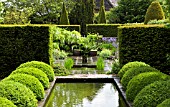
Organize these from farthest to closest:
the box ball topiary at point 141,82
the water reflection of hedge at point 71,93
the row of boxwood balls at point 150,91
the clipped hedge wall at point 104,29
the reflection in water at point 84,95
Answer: the clipped hedge wall at point 104,29 < the water reflection of hedge at point 71,93 < the reflection in water at point 84,95 < the box ball topiary at point 141,82 < the row of boxwood balls at point 150,91

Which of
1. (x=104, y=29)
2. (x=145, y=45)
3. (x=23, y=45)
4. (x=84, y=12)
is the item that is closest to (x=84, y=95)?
(x=145, y=45)

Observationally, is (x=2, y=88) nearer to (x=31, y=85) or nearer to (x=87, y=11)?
(x=31, y=85)

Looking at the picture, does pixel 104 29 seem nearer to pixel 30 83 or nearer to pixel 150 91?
pixel 30 83

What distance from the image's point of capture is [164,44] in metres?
11.3

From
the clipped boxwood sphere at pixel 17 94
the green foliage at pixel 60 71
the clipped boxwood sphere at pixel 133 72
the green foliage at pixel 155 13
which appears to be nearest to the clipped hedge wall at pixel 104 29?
the green foliage at pixel 155 13

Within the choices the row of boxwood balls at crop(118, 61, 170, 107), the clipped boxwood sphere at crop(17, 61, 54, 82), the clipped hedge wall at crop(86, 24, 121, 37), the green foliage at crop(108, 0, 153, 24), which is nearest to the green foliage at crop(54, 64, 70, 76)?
the clipped boxwood sphere at crop(17, 61, 54, 82)

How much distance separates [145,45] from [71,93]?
3.53m

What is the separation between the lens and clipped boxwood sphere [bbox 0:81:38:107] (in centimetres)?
580

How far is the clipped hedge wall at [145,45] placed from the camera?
11242 millimetres

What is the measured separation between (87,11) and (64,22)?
207 centimetres

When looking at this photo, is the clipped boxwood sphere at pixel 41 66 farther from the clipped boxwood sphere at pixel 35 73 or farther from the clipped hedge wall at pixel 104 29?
the clipped hedge wall at pixel 104 29

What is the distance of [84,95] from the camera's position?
8.74m

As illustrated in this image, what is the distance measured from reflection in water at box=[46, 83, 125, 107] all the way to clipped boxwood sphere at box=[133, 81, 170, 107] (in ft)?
5.62

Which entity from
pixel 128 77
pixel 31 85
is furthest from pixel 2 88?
pixel 128 77
